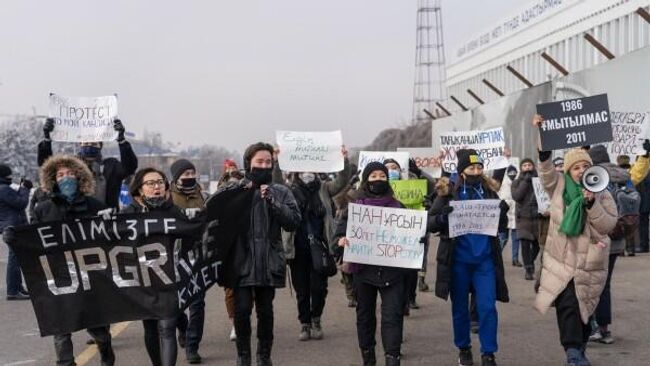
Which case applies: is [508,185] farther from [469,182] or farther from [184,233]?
[184,233]

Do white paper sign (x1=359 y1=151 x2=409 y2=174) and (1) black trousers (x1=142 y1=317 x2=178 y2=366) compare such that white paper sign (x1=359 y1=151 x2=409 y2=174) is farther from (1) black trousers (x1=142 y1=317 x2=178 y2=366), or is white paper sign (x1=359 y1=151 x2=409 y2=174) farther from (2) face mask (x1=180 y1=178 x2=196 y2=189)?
(1) black trousers (x1=142 y1=317 x2=178 y2=366)

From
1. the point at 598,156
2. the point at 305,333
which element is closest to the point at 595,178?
the point at 598,156

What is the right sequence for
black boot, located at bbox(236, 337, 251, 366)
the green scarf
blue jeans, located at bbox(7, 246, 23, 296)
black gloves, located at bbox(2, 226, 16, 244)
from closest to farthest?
black gloves, located at bbox(2, 226, 16, 244) → the green scarf → black boot, located at bbox(236, 337, 251, 366) → blue jeans, located at bbox(7, 246, 23, 296)

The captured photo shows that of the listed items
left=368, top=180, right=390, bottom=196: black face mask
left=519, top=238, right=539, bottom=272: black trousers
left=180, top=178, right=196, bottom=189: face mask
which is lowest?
left=519, top=238, right=539, bottom=272: black trousers

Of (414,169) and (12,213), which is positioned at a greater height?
(414,169)

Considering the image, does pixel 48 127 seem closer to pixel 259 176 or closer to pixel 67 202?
pixel 67 202

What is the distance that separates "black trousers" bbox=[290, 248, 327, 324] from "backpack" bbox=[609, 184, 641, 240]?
2.91 m

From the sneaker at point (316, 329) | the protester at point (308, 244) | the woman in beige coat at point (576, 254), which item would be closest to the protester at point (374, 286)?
the woman in beige coat at point (576, 254)

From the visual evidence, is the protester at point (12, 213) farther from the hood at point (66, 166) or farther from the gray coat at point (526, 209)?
the gray coat at point (526, 209)

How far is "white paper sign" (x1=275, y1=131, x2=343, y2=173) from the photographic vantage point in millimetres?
9156

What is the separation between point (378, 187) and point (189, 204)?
6.32 feet

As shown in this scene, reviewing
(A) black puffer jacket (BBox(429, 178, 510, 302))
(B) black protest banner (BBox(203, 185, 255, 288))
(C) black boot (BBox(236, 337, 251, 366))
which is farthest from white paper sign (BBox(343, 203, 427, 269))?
(C) black boot (BBox(236, 337, 251, 366))

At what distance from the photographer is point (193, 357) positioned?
7914 mm

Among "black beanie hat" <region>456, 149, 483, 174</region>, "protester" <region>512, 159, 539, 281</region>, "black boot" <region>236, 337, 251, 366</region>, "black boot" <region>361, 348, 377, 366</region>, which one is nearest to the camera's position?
"black boot" <region>236, 337, 251, 366</region>
